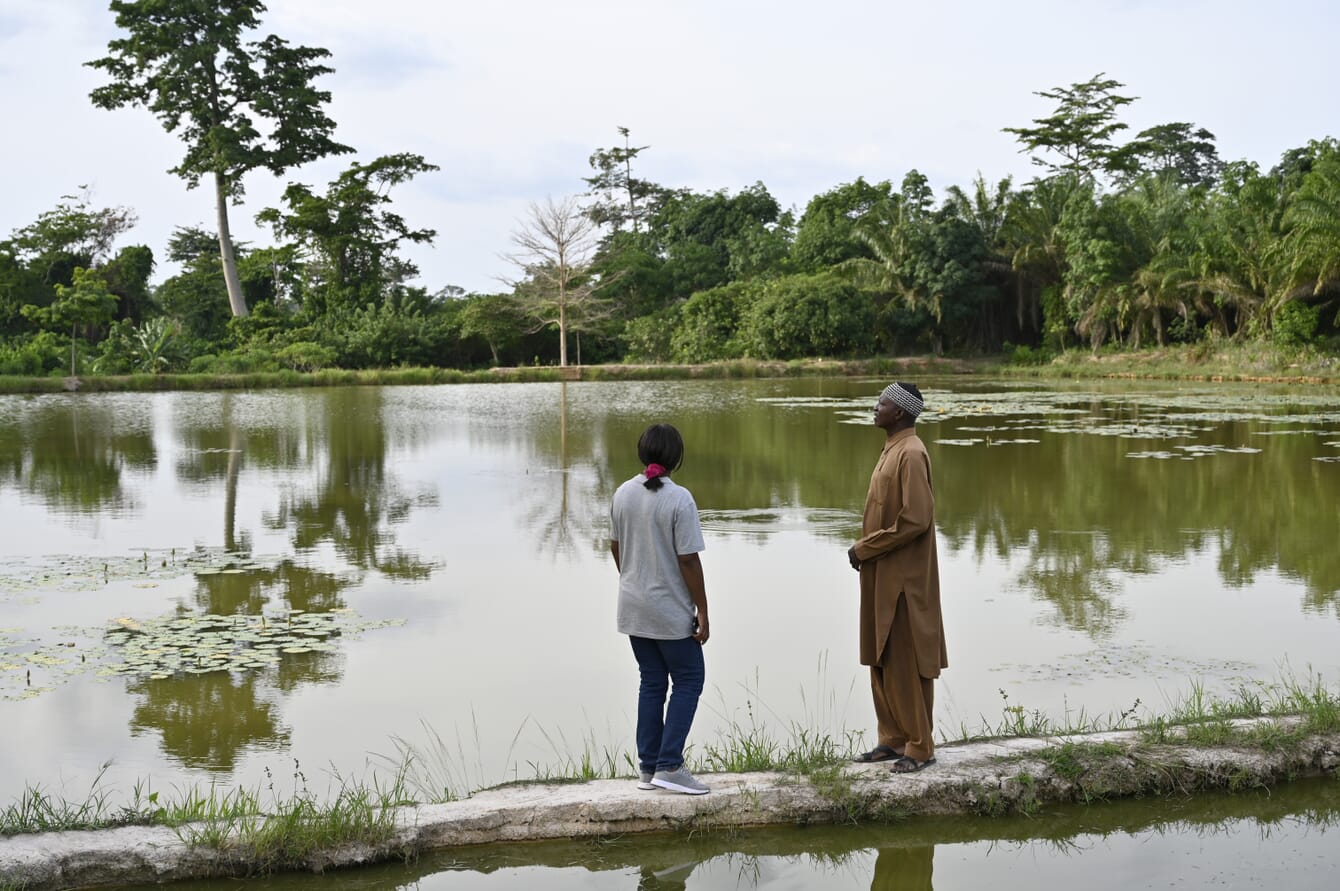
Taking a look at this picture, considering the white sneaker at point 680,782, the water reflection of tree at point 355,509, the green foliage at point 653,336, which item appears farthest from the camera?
the green foliage at point 653,336

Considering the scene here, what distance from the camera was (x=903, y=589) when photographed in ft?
13.5

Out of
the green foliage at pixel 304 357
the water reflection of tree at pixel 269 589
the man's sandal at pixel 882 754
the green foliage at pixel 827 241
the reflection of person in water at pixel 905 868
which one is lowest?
the reflection of person in water at pixel 905 868

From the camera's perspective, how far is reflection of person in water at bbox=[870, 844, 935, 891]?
3.65m

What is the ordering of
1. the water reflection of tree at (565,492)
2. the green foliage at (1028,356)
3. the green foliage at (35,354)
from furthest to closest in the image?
the green foliage at (1028,356) → the green foliage at (35,354) → the water reflection of tree at (565,492)

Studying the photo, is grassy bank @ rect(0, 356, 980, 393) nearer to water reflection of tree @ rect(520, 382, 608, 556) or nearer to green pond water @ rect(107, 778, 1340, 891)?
water reflection of tree @ rect(520, 382, 608, 556)

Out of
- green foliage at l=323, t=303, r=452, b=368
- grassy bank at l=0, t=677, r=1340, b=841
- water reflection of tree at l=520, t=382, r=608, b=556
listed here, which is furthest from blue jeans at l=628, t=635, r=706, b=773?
green foliage at l=323, t=303, r=452, b=368

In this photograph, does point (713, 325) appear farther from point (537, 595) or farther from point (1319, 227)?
point (537, 595)

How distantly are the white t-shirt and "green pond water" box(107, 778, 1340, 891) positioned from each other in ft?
2.20

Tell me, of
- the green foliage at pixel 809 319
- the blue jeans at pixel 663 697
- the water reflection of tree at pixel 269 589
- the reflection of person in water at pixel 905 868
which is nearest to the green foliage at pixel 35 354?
the green foliage at pixel 809 319

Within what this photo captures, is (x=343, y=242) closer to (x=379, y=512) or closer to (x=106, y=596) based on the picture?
(x=379, y=512)

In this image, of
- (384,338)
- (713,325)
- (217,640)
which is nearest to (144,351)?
(384,338)

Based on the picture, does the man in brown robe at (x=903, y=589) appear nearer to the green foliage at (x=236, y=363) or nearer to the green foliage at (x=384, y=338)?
the green foliage at (x=236, y=363)

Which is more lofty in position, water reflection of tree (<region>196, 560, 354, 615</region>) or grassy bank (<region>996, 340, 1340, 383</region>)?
grassy bank (<region>996, 340, 1340, 383</region>)

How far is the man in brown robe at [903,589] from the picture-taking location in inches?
160
